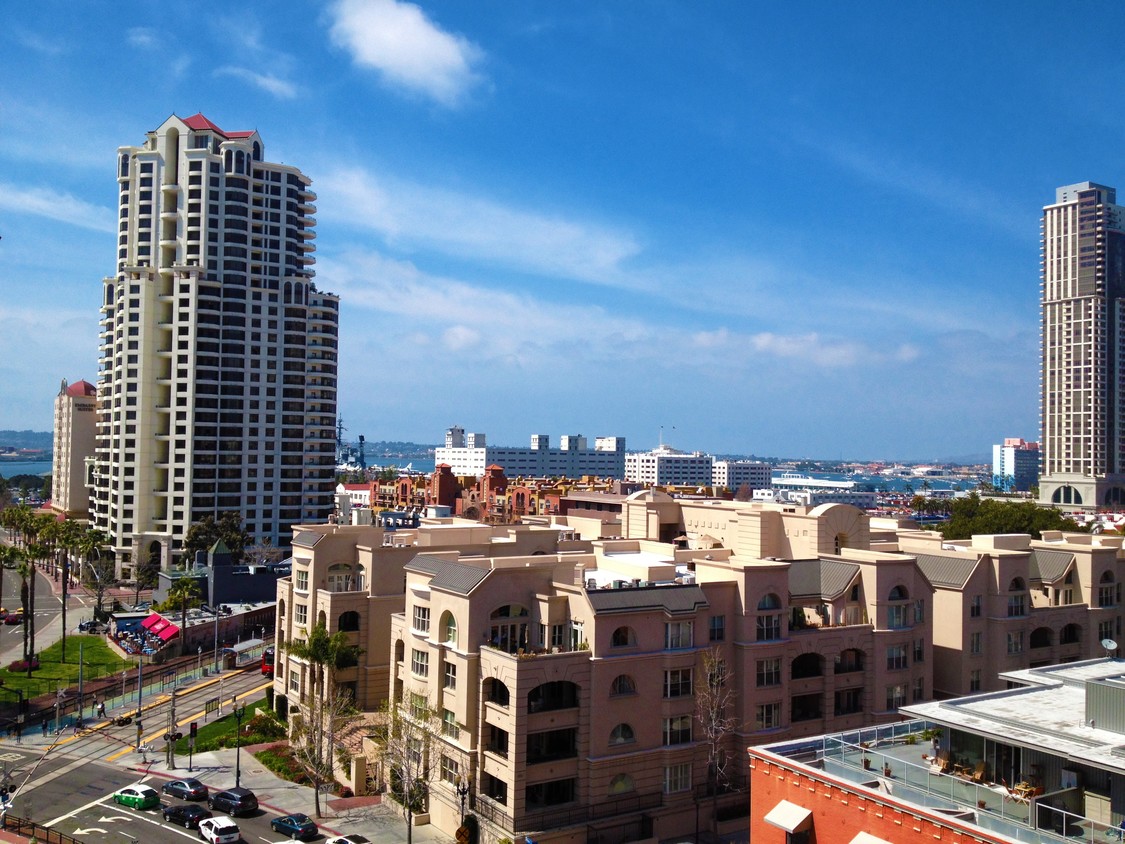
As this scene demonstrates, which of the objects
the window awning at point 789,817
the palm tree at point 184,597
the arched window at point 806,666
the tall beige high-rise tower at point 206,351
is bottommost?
the palm tree at point 184,597

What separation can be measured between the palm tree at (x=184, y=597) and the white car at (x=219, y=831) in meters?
40.3

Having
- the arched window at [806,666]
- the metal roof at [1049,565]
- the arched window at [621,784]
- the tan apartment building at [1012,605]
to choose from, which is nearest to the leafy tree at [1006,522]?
the metal roof at [1049,565]

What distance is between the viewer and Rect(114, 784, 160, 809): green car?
50.7 m

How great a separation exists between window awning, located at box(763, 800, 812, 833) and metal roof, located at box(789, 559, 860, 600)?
26.1 meters

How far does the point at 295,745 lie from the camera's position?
58.5 m

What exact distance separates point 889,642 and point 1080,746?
3012cm

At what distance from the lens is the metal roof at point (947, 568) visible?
6075cm

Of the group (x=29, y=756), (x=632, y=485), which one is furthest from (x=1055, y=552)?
(x=632, y=485)

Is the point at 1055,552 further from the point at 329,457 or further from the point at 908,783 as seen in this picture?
the point at 329,457

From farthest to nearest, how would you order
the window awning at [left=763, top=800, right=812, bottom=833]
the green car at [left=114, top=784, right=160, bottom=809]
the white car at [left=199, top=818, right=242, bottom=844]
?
the green car at [left=114, top=784, right=160, bottom=809], the white car at [left=199, top=818, right=242, bottom=844], the window awning at [left=763, top=800, right=812, bottom=833]

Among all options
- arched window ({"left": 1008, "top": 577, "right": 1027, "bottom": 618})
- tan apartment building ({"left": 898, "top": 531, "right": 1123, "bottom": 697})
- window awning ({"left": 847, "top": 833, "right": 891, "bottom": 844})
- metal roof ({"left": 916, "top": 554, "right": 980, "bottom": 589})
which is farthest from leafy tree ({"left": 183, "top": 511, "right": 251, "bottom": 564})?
window awning ({"left": 847, "top": 833, "right": 891, "bottom": 844})

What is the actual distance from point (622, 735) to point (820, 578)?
17.4m

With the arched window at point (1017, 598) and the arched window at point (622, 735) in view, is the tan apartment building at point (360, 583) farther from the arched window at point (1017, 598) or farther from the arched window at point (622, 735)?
the arched window at point (1017, 598)

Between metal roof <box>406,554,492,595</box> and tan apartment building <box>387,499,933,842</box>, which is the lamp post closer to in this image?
tan apartment building <box>387,499,933,842</box>
